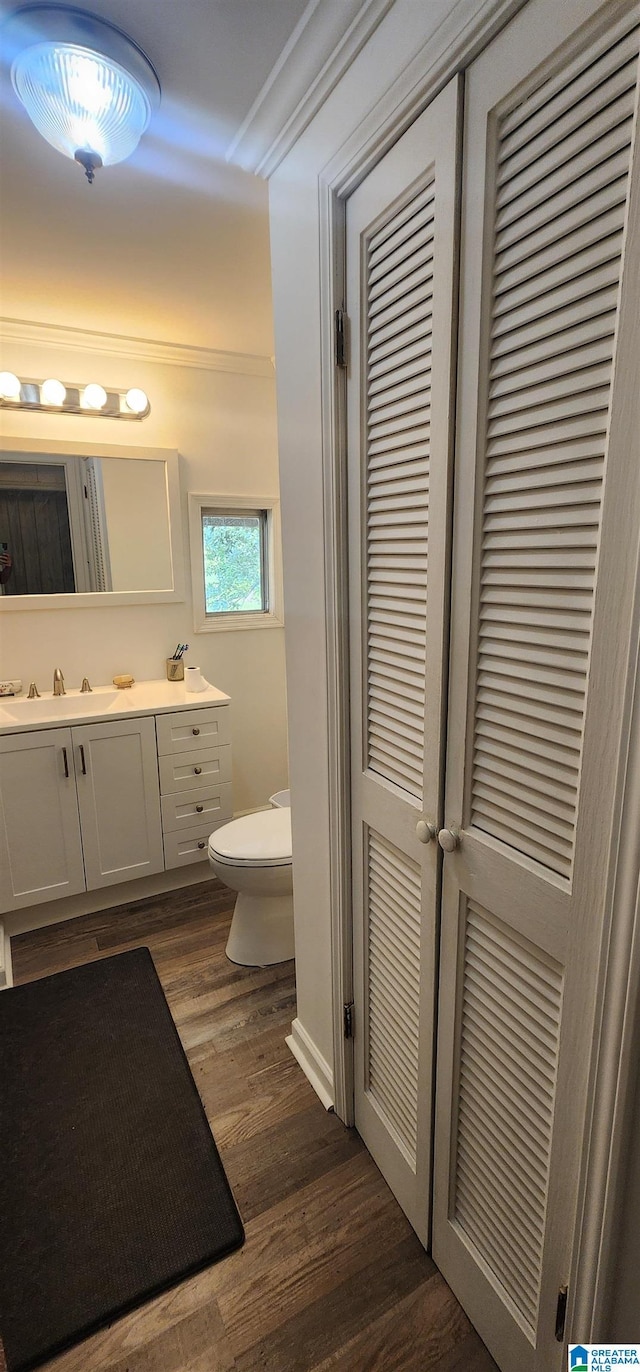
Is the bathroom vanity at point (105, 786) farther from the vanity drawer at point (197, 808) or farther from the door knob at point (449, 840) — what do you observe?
the door knob at point (449, 840)

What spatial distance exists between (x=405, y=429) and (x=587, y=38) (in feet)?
1.60

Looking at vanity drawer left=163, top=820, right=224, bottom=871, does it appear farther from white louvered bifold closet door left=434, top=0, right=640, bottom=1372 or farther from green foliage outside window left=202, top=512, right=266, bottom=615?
white louvered bifold closet door left=434, top=0, right=640, bottom=1372

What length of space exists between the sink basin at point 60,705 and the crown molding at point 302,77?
183cm

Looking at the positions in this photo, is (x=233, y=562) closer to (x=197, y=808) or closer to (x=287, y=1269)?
(x=197, y=808)

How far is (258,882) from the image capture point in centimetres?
203

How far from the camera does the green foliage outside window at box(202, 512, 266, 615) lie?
3020mm

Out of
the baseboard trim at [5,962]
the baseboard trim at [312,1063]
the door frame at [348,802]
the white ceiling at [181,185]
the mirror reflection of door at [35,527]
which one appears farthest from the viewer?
the mirror reflection of door at [35,527]

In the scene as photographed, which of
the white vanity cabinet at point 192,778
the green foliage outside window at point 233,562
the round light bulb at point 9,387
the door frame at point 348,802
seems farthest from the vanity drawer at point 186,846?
the round light bulb at point 9,387

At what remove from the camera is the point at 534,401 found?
2.58ft

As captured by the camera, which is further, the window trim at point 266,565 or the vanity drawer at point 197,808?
the window trim at point 266,565

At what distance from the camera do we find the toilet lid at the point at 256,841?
2.00 metres

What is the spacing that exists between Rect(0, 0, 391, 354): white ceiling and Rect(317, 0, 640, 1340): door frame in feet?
0.55

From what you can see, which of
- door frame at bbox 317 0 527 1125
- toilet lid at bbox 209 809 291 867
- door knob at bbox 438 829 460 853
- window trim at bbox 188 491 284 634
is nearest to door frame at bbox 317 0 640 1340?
door frame at bbox 317 0 527 1125

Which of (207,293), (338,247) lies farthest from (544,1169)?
(207,293)
